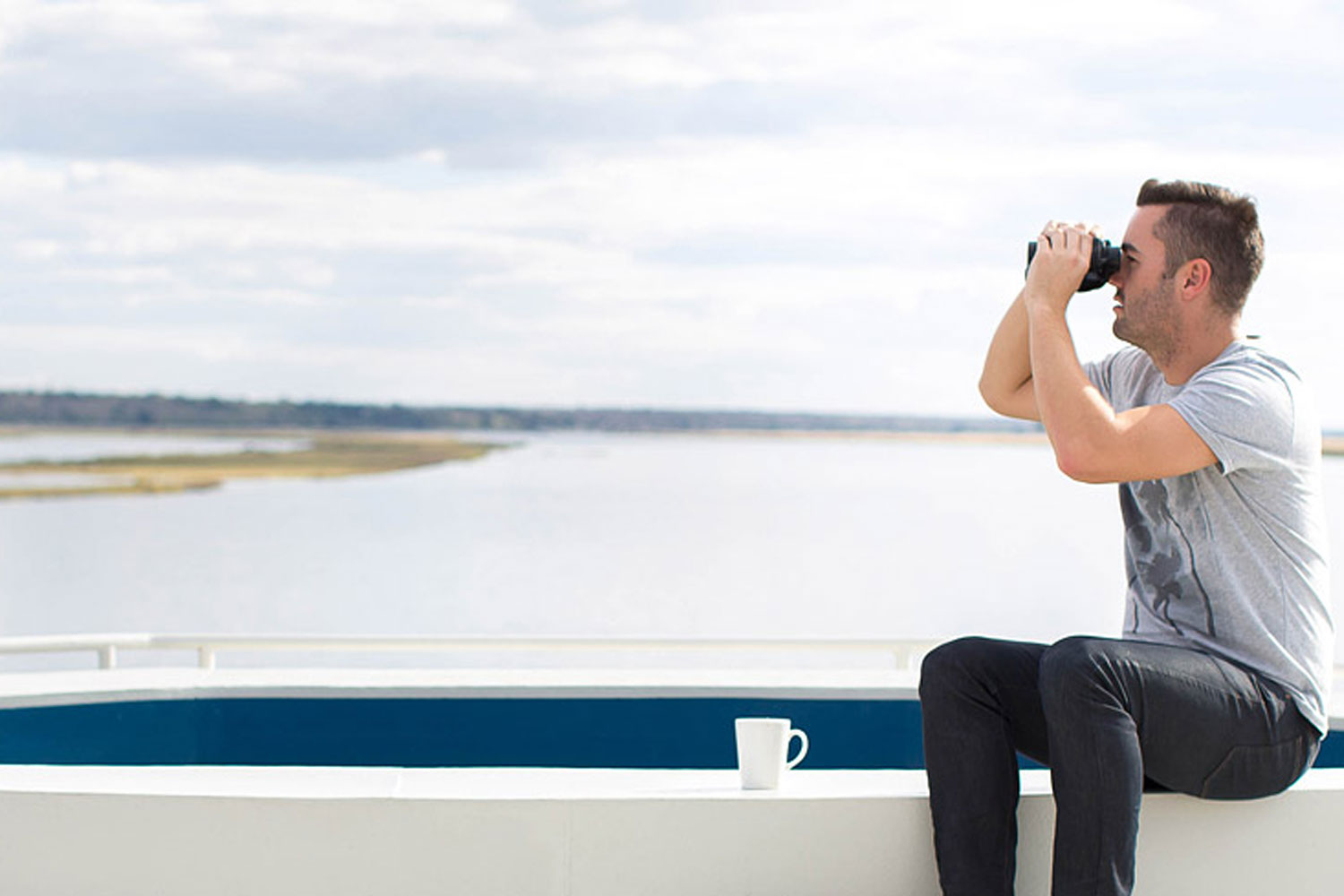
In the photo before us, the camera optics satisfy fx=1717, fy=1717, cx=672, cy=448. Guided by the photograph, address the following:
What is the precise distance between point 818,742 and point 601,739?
1.27 feet

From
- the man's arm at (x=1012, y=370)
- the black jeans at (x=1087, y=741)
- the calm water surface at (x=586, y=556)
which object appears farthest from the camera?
the calm water surface at (x=586, y=556)

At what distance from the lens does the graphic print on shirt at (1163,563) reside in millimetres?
2023

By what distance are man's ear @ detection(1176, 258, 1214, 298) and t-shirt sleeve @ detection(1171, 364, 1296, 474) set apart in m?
0.12

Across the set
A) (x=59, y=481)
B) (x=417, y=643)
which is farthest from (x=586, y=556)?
(x=417, y=643)

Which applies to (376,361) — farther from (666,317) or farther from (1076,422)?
(1076,422)

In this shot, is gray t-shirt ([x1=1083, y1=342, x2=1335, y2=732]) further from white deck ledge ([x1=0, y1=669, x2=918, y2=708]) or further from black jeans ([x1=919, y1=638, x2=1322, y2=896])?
white deck ledge ([x1=0, y1=669, x2=918, y2=708])

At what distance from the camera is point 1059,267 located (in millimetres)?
2072

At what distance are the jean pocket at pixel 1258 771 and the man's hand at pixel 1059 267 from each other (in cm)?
56

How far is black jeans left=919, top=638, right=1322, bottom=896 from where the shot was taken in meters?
1.87

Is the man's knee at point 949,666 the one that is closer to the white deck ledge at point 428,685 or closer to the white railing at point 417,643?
the white deck ledge at point 428,685

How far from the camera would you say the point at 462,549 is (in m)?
28.1

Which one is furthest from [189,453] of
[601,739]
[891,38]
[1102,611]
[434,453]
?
[601,739]

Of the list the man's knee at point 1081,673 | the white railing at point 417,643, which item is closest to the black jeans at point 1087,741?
the man's knee at point 1081,673

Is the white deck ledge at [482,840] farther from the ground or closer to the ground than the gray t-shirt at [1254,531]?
closer to the ground
